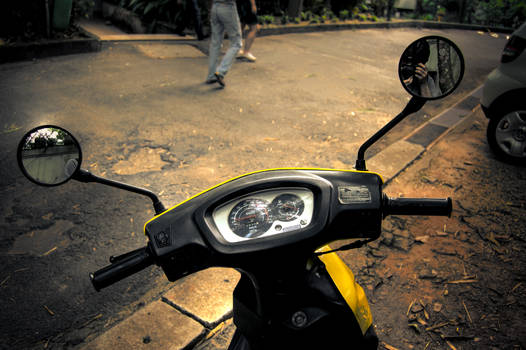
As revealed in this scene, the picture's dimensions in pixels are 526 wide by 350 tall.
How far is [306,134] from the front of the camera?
529 centimetres

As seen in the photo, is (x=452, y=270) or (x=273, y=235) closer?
(x=273, y=235)

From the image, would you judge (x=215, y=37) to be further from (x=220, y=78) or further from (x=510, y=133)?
(x=510, y=133)

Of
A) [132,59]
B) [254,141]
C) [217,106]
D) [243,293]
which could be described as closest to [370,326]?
[243,293]

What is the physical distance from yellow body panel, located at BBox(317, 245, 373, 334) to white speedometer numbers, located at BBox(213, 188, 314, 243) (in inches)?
10.5

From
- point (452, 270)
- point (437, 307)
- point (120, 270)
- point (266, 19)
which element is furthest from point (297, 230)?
point (266, 19)

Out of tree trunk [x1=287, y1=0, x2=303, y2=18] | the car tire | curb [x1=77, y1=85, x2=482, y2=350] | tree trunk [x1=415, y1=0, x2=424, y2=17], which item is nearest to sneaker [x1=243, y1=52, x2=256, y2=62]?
the car tire

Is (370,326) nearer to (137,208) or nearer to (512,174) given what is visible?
(137,208)

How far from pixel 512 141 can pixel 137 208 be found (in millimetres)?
4277

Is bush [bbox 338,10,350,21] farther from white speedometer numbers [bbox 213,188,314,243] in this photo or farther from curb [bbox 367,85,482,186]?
white speedometer numbers [bbox 213,188,314,243]

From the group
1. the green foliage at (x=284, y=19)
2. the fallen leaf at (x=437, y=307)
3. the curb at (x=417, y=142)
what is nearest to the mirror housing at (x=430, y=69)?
the fallen leaf at (x=437, y=307)

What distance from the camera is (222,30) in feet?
22.4

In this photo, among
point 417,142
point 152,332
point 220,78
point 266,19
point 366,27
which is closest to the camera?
point 152,332

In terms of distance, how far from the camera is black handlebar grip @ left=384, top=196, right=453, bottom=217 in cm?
113

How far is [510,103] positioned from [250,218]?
470 centimetres
